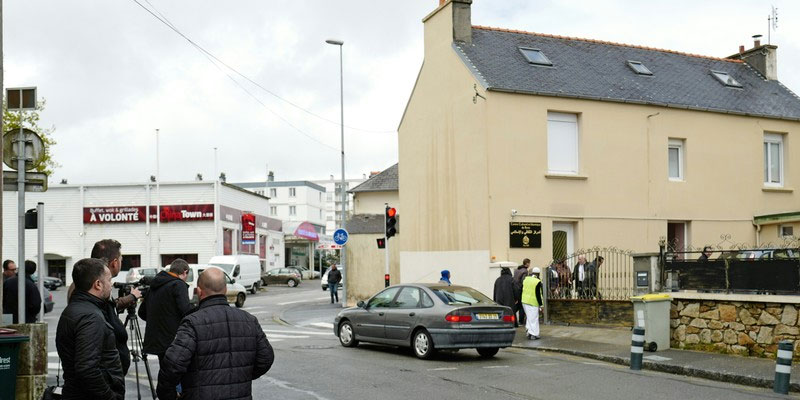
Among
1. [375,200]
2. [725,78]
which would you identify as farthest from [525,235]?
[375,200]

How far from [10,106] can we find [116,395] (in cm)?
738

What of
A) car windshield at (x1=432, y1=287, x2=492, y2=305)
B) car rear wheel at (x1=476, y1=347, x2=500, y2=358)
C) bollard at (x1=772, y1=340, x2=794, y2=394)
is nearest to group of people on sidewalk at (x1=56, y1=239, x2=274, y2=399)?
bollard at (x1=772, y1=340, x2=794, y2=394)

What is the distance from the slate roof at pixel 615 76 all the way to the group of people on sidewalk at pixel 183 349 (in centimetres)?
1792

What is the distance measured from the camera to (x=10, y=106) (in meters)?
11.4

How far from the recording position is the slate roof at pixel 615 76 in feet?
77.8

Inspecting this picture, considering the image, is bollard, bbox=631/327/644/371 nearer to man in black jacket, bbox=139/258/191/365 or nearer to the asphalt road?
the asphalt road

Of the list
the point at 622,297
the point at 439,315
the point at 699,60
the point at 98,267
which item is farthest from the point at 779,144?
the point at 98,267

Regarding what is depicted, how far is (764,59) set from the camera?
2955 cm

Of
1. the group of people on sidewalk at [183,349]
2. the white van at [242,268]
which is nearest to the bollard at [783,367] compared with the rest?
the group of people on sidewalk at [183,349]

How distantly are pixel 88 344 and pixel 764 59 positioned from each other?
29.3 m

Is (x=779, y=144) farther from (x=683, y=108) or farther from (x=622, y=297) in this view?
(x=622, y=297)

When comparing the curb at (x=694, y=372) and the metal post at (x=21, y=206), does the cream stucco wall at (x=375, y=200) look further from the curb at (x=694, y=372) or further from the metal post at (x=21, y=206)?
the metal post at (x=21, y=206)

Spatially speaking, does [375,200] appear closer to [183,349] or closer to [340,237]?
[340,237]

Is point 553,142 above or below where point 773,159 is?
above
